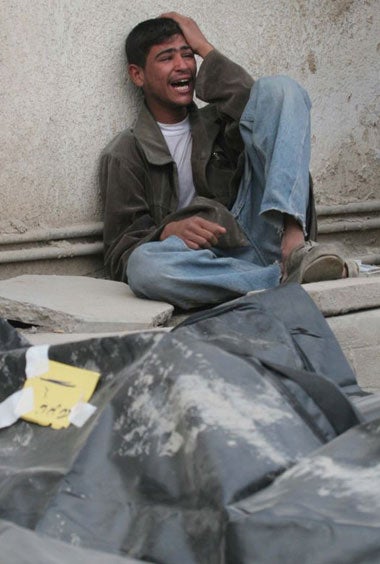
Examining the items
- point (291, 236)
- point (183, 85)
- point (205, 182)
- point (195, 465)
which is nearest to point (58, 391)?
point (195, 465)

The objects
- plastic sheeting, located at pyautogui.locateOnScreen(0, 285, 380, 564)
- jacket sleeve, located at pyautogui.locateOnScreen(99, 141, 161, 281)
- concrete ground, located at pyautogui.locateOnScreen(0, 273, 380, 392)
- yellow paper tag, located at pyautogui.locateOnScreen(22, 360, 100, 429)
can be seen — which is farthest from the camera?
jacket sleeve, located at pyautogui.locateOnScreen(99, 141, 161, 281)

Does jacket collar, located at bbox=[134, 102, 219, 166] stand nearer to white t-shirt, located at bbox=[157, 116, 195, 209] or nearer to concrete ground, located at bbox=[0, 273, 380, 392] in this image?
white t-shirt, located at bbox=[157, 116, 195, 209]

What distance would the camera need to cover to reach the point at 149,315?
3557 millimetres

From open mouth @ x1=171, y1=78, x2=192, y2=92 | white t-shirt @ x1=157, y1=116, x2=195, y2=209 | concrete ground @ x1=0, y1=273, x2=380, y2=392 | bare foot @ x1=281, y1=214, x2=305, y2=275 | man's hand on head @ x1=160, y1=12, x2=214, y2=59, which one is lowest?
concrete ground @ x1=0, y1=273, x2=380, y2=392

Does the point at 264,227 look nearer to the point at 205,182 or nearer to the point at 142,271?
the point at 205,182

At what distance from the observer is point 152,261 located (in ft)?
12.5

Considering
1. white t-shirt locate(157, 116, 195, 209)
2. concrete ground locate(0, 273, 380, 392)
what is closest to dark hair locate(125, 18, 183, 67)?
white t-shirt locate(157, 116, 195, 209)

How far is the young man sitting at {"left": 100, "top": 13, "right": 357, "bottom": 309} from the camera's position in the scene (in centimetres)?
382

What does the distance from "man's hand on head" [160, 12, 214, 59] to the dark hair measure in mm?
25

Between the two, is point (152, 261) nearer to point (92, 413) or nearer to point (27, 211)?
point (27, 211)

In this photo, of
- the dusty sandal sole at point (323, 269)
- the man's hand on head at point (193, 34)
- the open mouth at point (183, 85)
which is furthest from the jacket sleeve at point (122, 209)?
the dusty sandal sole at point (323, 269)

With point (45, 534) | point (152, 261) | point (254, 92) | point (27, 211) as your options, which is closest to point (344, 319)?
point (152, 261)

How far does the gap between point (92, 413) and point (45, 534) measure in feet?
1.00

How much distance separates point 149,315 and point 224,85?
42.5 inches
